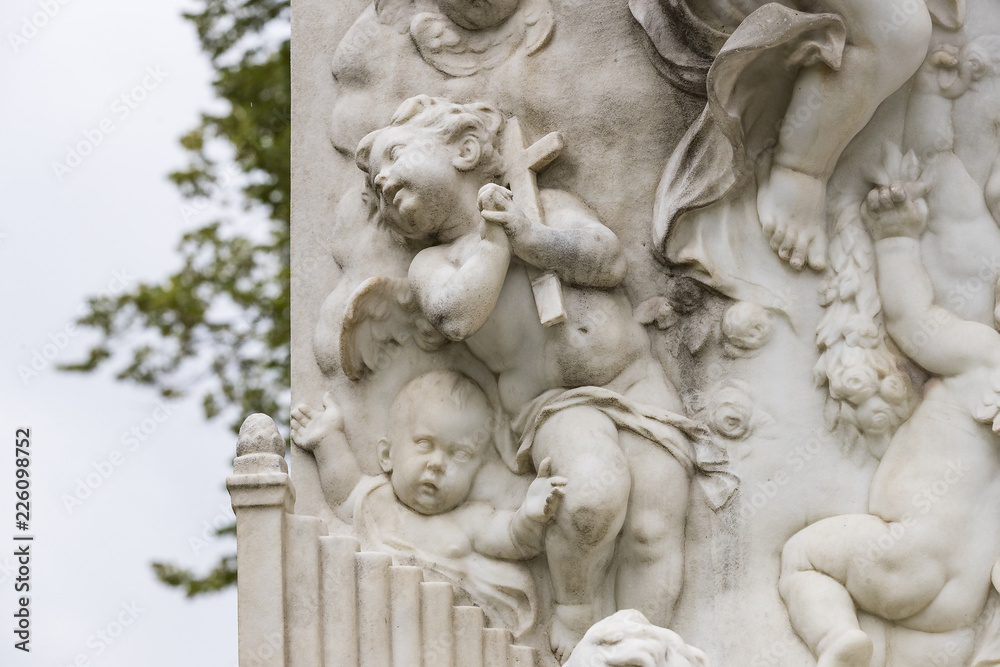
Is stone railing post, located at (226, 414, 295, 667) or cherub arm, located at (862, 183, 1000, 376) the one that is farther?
cherub arm, located at (862, 183, 1000, 376)

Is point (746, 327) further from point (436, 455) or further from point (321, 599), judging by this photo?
point (321, 599)

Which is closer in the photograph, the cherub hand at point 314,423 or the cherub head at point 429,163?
the cherub head at point 429,163

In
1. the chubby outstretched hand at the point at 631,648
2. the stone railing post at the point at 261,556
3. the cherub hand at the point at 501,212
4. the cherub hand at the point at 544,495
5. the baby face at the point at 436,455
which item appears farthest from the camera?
the baby face at the point at 436,455

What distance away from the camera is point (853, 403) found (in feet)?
16.5

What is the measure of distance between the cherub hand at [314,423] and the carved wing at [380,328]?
13 centimetres

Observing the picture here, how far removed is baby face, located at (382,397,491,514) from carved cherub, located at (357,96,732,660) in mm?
131

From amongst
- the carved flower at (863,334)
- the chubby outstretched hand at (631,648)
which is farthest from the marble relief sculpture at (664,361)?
the chubby outstretched hand at (631,648)

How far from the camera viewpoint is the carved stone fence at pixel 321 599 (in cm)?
483

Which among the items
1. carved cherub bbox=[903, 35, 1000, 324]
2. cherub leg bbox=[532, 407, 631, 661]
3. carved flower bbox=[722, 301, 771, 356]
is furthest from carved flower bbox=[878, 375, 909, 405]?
cherub leg bbox=[532, 407, 631, 661]

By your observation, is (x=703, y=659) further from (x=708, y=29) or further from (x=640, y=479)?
(x=708, y=29)

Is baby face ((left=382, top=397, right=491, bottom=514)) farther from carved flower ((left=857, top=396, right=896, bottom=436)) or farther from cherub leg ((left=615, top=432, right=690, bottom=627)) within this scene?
carved flower ((left=857, top=396, right=896, bottom=436))

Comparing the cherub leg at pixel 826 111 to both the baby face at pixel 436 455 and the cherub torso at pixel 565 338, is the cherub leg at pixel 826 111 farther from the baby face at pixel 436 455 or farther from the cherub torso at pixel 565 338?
the baby face at pixel 436 455

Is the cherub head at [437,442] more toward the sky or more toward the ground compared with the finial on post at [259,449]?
more toward the ground

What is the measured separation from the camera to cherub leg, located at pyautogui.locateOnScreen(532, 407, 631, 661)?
16.2ft
